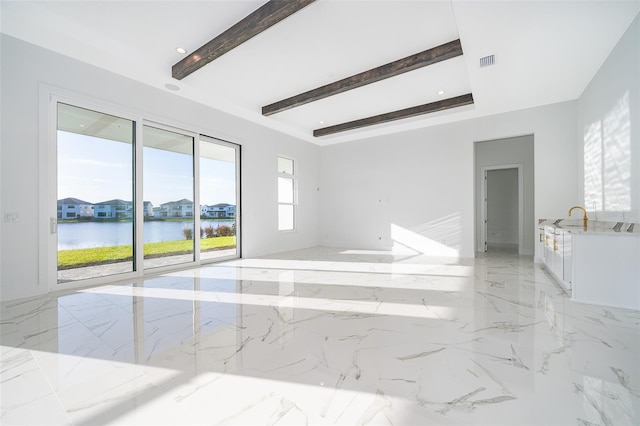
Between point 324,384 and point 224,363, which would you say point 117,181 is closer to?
point 224,363

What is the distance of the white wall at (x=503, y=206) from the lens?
8750 millimetres

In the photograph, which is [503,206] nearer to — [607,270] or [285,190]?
[607,270]

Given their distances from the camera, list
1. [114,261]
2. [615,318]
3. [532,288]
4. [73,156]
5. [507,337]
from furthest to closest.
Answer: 1. [114,261]
2. [73,156]
3. [532,288]
4. [615,318]
5. [507,337]

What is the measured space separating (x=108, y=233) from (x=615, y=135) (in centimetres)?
713

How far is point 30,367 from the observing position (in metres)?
1.82

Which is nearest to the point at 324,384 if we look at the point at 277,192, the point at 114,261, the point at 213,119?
the point at 114,261

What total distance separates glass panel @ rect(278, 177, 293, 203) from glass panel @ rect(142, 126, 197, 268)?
2.63 m

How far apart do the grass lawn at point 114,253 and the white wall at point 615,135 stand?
6.42 metres

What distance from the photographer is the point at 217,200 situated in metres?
5.77

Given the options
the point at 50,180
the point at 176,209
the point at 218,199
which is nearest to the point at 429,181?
the point at 218,199

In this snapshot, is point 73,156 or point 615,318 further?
point 73,156

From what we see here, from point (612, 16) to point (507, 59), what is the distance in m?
1.01

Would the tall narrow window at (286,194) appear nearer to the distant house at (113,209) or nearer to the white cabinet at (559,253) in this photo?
the distant house at (113,209)

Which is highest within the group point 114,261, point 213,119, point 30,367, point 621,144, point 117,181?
point 213,119
